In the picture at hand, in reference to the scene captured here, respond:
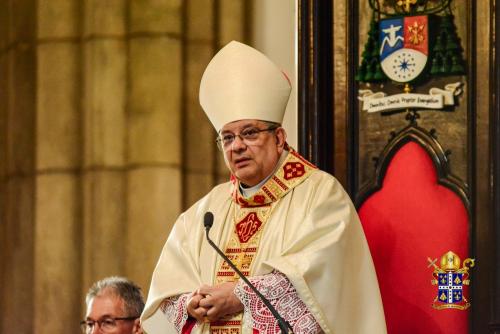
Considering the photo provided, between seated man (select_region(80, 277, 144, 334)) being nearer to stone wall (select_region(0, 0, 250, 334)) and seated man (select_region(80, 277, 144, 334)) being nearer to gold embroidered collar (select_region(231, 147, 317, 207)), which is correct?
gold embroidered collar (select_region(231, 147, 317, 207))

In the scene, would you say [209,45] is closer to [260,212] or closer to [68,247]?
[68,247]

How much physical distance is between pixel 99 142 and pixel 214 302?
6.31 ft

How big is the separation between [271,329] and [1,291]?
2280 mm

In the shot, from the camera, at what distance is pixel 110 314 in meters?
5.53

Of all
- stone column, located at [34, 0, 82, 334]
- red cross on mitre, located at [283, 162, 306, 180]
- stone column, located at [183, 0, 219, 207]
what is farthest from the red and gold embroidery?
stone column, located at [34, 0, 82, 334]

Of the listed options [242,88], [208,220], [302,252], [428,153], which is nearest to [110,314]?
[208,220]

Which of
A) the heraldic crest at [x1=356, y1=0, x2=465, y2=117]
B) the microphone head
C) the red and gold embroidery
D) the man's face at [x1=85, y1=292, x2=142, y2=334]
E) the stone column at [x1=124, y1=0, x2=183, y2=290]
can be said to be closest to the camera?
the microphone head

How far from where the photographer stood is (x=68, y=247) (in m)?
6.81

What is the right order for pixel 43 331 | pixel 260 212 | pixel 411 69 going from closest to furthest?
pixel 260 212 < pixel 411 69 < pixel 43 331

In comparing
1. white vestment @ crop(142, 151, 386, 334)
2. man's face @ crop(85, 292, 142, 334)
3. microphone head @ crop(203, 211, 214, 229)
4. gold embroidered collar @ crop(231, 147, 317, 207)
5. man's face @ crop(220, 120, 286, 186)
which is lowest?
man's face @ crop(85, 292, 142, 334)

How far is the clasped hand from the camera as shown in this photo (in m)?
5.06

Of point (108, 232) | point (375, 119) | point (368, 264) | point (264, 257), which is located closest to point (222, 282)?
point (264, 257)

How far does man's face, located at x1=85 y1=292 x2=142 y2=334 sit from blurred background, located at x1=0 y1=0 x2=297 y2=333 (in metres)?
1.08

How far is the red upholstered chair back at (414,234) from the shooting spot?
5.76 meters
